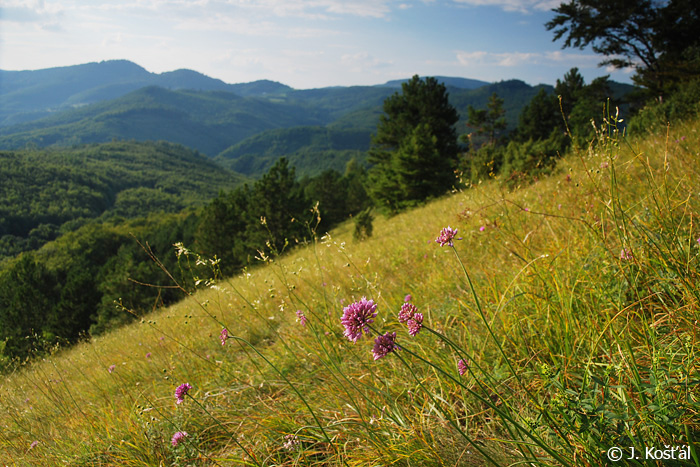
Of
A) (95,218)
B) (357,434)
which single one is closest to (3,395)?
(357,434)

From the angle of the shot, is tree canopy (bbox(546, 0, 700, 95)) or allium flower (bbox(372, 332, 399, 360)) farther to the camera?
tree canopy (bbox(546, 0, 700, 95))

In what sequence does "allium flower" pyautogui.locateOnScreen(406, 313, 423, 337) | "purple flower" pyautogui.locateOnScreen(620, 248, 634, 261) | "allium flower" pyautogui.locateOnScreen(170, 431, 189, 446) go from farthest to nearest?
1. "allium flower" pyautogui.locateOnScreen(170, 431, 189, 446)
2. "purple flower" pyautogui.locateOnScreen(620, 248, 634, 261)
3. "allium flower" pyautogui.locateOnScreen(406, 313, 423, 337)

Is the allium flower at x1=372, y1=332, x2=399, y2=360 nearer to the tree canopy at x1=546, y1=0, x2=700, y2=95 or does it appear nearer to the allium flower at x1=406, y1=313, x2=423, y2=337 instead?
the allium flower at x1=406, y1=313, x2=423, y2=337

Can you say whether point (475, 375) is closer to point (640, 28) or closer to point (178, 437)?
point (178, 437)

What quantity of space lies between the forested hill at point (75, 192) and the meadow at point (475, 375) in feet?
405

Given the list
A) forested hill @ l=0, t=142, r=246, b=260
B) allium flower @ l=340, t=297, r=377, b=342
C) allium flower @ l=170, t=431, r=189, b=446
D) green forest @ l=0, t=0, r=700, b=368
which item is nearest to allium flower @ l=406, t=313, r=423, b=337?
allium flower @ l=340, t=297, r=377, b=342

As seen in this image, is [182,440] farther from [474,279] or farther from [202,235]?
[202,235]

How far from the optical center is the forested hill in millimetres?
111688

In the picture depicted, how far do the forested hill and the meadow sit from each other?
123 metres

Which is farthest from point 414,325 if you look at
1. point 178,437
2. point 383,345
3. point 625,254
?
point 178,437

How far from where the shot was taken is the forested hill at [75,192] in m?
112

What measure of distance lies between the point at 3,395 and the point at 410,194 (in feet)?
74.9

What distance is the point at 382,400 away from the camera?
6.03 feet

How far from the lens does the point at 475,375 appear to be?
1772 mm
